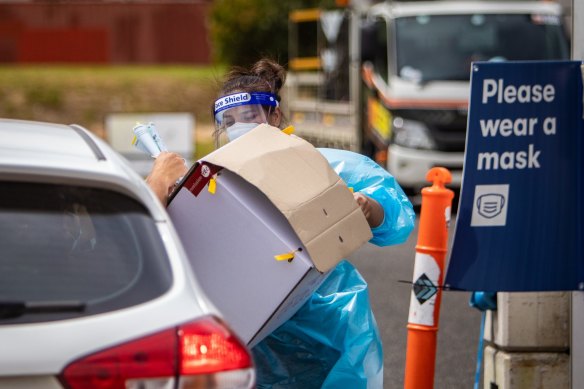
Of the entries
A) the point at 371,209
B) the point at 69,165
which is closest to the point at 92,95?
the point at 371,209

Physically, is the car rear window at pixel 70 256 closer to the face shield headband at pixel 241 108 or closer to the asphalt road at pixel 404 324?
the face shield headband at pixel 241 108

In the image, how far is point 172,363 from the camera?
2.83 metres

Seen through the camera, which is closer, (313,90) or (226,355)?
(226,355)

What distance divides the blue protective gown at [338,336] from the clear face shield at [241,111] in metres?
0.32

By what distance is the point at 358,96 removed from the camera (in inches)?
703

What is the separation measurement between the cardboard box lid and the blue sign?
927 mm

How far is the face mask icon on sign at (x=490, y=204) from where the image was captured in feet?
15.3

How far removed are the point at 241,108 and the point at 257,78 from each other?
0.59ft

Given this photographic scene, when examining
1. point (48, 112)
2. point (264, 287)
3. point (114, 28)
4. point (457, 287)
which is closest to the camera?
point (264, 287)

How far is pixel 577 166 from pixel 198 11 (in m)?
39.2

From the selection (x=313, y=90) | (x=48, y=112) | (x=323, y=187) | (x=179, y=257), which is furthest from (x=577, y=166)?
(x=48, y=112)

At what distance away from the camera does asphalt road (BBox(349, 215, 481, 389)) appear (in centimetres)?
750

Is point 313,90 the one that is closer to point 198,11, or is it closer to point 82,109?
point 82,109

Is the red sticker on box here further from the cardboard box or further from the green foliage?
the green foliage
